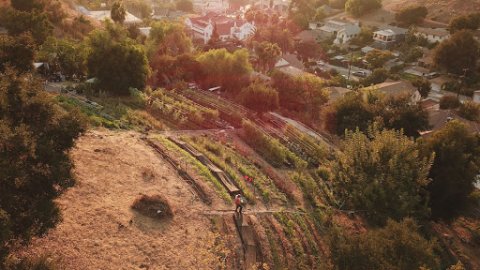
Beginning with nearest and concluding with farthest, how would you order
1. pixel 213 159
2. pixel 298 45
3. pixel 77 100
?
pixel 213 159 < pixel 77 100 < pixel 298 45

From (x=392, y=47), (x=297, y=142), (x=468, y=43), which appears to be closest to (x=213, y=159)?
(x=297, y=142)

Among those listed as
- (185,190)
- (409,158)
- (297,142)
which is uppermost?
(409,158)

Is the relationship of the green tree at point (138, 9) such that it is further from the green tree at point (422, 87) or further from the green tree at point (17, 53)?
the green tree at point (17, 53)

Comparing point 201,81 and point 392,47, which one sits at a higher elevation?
point 201,81

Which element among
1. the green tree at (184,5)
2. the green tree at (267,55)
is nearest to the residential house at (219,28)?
the green tree at (267,55)

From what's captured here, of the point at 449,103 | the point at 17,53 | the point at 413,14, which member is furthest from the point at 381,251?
the point at 413,14

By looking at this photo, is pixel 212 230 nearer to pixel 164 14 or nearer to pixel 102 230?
pixel 102 230

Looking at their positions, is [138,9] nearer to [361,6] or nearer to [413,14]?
[361,6]
